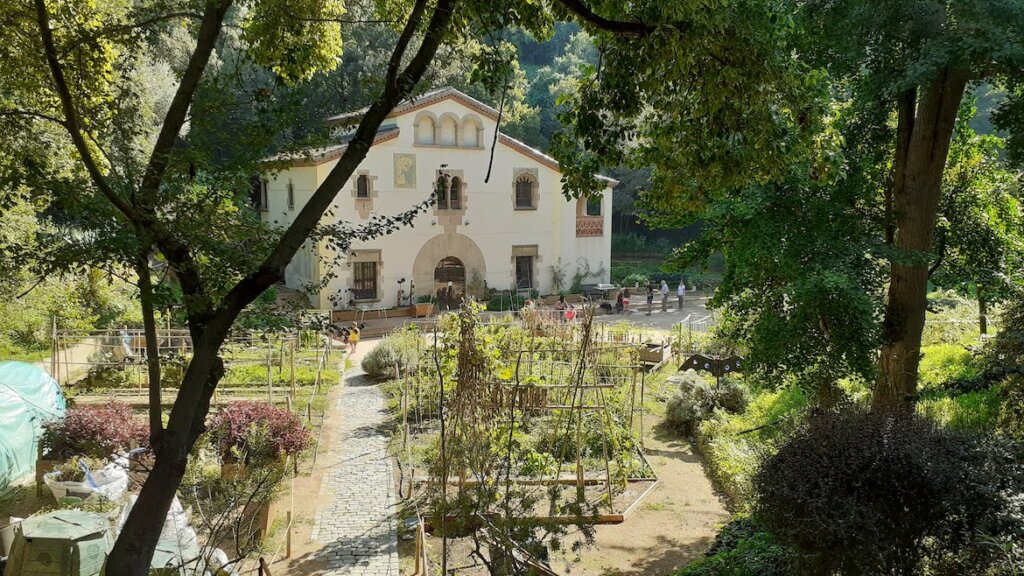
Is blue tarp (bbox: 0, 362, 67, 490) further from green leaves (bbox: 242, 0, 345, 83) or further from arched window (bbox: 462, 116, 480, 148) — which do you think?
arched window (bbox: 462, 116, 480, 148)

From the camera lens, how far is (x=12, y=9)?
5.34 meters

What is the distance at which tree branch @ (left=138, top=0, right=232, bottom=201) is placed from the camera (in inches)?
206

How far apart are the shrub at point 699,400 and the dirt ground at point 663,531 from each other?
1.62m

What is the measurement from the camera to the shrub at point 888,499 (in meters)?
5.70

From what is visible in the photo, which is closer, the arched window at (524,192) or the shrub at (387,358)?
the shrub at (387,358)

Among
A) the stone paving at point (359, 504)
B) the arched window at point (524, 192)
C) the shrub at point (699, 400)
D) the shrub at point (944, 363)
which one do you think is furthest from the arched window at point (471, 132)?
the shrub at point (944, 363)

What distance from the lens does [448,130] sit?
90.4 ft

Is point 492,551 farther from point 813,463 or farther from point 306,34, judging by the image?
point 306,34

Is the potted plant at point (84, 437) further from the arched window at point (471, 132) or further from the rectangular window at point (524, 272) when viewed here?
the rectangular window at point (524, 272)

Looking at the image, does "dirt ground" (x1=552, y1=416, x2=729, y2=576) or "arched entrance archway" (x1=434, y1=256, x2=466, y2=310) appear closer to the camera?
"dirt ground" (x1=552, y1=416, x2=729, y2=576)

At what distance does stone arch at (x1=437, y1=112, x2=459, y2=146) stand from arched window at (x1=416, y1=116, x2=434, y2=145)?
0.84ft

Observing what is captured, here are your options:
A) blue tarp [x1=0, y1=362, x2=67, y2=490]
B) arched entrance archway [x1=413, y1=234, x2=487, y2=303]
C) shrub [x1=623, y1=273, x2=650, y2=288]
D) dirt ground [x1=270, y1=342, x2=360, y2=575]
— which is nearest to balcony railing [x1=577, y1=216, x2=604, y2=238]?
shrub [x1=623, y1=273, x2=650, y2=288]

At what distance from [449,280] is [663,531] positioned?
19238 mm

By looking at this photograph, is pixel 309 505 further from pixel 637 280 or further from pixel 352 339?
pixel 637 280
